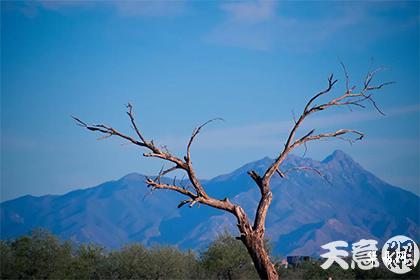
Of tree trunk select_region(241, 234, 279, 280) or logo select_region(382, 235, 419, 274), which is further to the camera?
logo select_region(382, 235, 419, 274)

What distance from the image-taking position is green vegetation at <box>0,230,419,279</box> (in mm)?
50875

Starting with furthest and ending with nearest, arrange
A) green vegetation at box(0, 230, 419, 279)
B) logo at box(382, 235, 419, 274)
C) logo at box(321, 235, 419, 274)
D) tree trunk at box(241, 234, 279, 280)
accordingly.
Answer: green vegetation at box(0, 230, 419, 279) → logo at box(321, 235, 419, 274) → logo at box(382, 235, 419, 274) → tree trunk at box(241, 234, 279, 280)

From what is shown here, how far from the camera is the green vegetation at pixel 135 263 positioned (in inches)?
2003

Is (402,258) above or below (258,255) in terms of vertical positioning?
above

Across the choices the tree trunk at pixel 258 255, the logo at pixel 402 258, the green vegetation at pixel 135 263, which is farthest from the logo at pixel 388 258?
the tree trunk at pixel 258 255

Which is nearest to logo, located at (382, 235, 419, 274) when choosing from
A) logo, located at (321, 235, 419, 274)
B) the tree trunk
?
logo, located at (321, 235, 419, 274)

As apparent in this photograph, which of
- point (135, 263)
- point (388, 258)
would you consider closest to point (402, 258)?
point (388, 258)

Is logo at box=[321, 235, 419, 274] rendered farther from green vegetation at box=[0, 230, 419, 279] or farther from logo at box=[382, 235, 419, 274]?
green vegetation at box=[0, 230, 419, 279]

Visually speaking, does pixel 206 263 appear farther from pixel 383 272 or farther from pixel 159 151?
pixel 159 151

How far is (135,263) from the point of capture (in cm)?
5841

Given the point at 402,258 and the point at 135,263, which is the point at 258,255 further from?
the point at 135,263

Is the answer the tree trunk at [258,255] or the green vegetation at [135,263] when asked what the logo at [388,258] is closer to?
the green vegetation at [135,263]

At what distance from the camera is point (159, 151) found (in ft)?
29.2

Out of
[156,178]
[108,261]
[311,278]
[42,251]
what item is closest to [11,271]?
[42,251]
